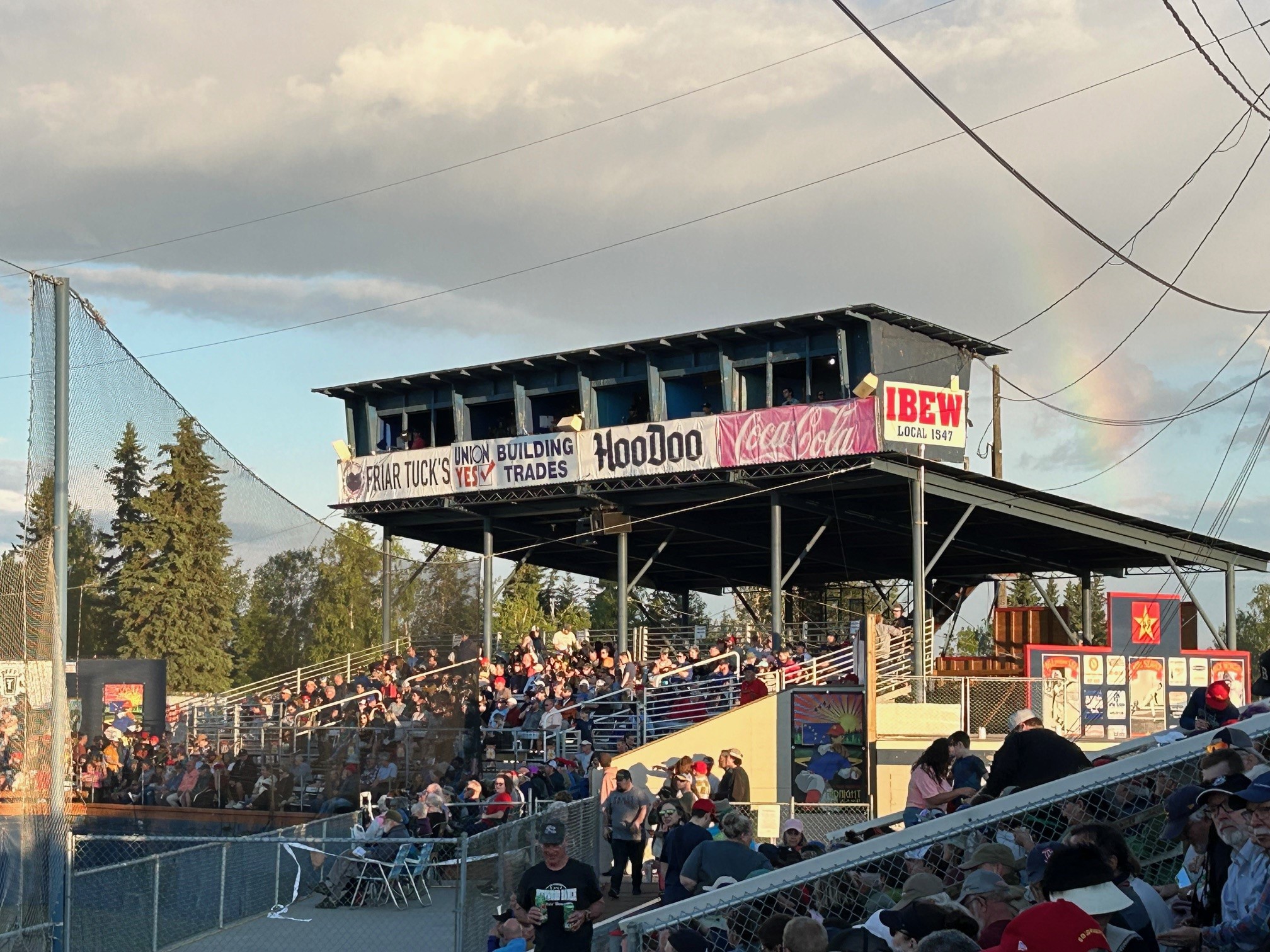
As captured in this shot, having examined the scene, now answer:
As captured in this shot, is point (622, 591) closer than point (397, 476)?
Yes

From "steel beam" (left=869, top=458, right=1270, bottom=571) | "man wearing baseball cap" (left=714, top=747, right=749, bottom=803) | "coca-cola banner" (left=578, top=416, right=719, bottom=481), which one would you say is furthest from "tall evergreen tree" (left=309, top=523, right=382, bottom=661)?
"coca-cola banner" (left=578, top=416, right=719, bottom=481)

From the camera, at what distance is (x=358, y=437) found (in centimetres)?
3819

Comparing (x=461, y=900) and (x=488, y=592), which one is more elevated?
(x=488, y=592)

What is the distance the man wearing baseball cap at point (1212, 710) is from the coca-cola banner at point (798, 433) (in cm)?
1673

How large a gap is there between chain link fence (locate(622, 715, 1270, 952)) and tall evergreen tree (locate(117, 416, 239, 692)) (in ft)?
19.9

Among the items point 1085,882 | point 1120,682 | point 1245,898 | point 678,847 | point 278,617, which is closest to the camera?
point 1085,882

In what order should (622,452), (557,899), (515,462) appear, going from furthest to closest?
1. (515,462)
2. (622,452)
3. (557,899)

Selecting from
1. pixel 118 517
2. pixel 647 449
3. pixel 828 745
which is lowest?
pixel 828 745

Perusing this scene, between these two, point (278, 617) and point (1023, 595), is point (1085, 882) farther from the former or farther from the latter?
point (1023, 595)

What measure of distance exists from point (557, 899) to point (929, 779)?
3886 mm

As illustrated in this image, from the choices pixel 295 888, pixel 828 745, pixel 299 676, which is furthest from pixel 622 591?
pixel 295 888

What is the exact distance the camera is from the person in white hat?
9.65m

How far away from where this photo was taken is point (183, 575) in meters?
13.4

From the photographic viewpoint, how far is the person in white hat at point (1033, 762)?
9648 mm
